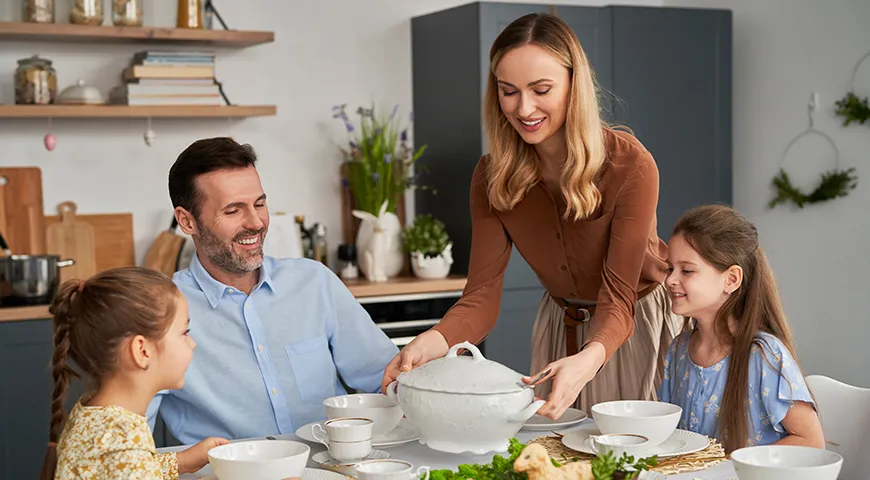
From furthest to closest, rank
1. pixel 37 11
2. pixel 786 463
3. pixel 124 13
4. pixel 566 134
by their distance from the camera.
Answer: pixel 124 13 < pixel 37 11 < pixel 566 134 < pixel 786 463

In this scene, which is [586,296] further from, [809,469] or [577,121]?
[809,469]

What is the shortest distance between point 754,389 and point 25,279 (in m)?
2.44

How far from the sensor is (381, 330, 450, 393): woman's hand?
73.7 inches

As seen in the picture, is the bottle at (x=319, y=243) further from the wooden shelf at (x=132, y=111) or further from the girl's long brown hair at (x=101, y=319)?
the girl's long brown hair at (x=101, y=319)

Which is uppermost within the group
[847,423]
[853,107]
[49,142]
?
[853,107]

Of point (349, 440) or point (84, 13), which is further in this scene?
point (84, 13)

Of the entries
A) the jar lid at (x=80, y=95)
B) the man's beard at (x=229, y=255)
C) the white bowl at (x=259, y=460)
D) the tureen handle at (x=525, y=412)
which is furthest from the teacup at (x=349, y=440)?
the jar lid at (x=80, y=95)

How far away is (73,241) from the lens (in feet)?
12.8

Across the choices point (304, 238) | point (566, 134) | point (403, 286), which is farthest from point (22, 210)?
point (566, 134)

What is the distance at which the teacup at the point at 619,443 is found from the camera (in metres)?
1.48

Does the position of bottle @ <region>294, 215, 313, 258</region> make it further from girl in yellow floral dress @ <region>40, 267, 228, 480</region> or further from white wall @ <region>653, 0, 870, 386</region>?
girl in yellow floral dress @ <region>40, 267, 228, 480</region>

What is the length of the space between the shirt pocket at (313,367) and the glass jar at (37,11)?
211cm

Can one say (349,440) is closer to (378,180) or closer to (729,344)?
(729,344)

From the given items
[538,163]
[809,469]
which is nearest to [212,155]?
[538,163]
